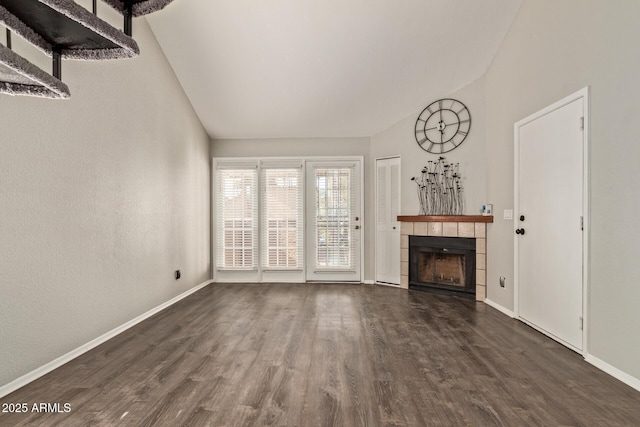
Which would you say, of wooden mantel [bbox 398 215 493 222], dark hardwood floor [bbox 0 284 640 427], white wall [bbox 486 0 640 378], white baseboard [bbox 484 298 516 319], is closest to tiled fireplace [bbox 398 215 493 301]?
wooden mantel [bbox 398 215 493 222]

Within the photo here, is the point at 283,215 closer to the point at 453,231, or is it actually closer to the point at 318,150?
the point at 318,150

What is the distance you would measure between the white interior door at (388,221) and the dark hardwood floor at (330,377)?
1.60 m

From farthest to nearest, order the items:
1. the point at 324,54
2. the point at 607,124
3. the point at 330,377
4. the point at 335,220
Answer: the point at 335,220
the point at 324,54
the point at 607,124
the point at 330,377

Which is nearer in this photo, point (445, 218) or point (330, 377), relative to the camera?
point (330, 377)

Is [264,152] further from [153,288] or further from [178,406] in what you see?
[178,406]

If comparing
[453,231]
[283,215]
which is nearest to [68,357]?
[283,215]

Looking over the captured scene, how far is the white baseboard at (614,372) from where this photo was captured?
2157mm

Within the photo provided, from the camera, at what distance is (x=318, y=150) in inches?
218

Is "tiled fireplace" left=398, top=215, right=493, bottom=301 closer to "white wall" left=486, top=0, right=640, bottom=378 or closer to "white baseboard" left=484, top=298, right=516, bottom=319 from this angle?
"white baseboard" left=484, top=298, right=516, bottom=319

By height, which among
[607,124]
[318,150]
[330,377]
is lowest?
[330,377]

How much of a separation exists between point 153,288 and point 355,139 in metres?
3.60

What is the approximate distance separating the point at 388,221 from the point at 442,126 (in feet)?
5.13

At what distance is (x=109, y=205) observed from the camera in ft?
10.1

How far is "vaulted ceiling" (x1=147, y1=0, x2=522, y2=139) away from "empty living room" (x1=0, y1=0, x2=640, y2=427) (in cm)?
3
